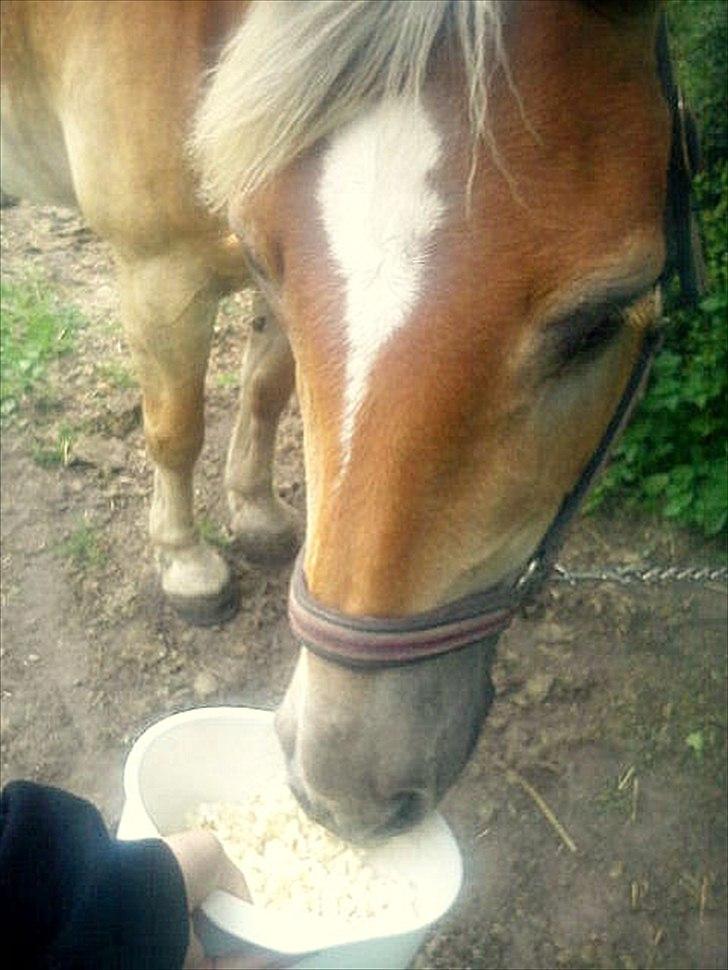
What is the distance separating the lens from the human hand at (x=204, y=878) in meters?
1.37

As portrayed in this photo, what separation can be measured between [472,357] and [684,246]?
1.43ft

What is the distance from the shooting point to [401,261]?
110cm

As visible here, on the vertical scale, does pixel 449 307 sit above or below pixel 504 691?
above

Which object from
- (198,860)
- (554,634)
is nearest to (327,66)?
(198,860)

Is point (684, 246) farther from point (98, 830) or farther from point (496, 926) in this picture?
point (496, 926)

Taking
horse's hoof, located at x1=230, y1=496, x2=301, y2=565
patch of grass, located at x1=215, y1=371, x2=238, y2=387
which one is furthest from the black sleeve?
patch of grass, located at x1=215, y1=371, x2=238, y2=387

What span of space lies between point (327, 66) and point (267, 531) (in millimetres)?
1635

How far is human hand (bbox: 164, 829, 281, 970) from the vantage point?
137 cm

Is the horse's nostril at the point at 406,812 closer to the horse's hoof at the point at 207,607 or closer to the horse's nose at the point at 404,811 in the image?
the horse's nose at the point at 404,811

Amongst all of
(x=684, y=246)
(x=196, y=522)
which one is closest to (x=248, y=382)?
(x=196, y=522)

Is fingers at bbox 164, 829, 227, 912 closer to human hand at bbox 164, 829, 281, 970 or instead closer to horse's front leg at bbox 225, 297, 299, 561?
human hand at bbox 164, 829, 281, 970

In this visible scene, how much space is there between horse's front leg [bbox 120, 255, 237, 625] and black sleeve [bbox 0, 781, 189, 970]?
3.45 feet

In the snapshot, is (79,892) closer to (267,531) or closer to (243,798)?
(243,798)

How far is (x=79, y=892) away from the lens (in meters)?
1.18
